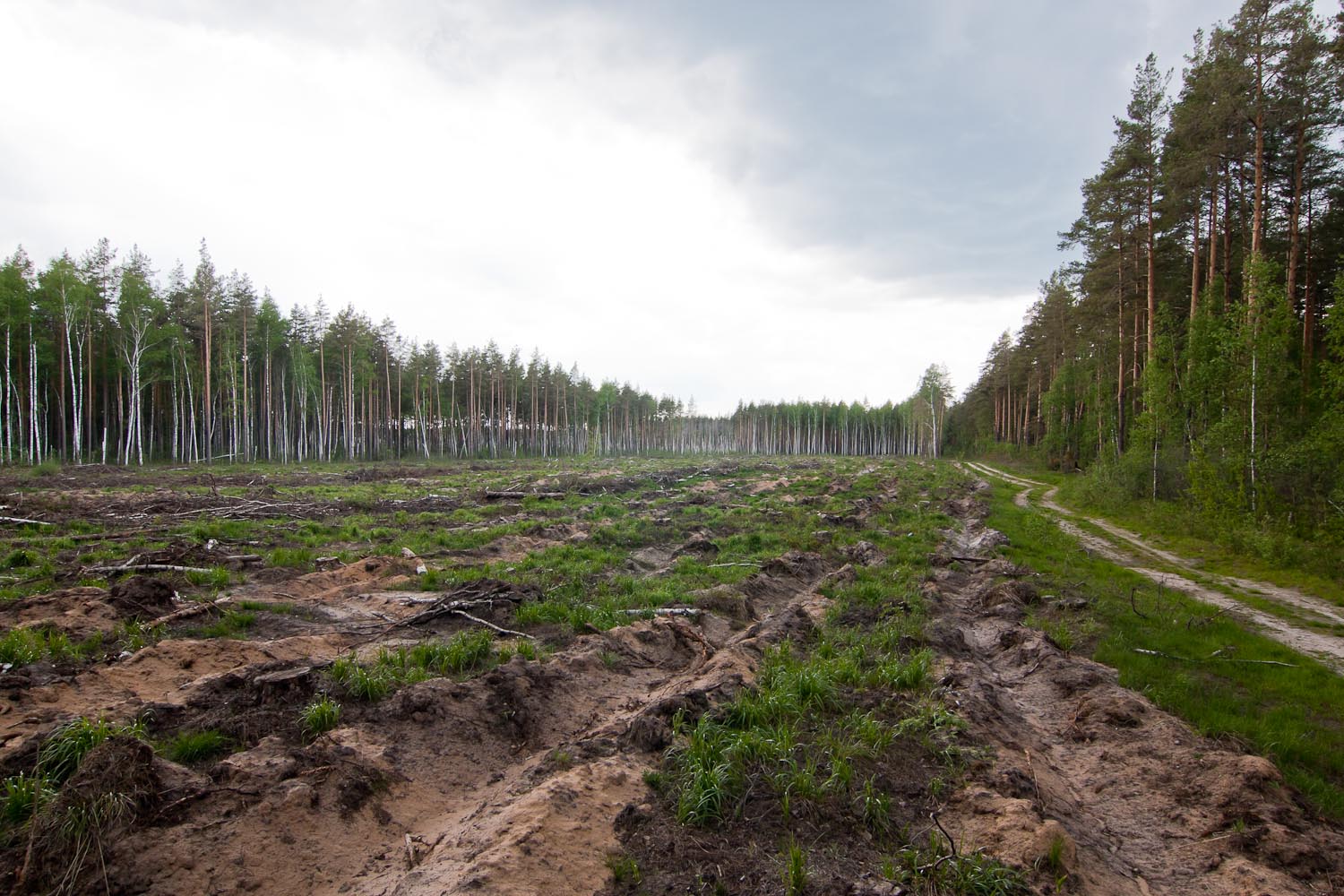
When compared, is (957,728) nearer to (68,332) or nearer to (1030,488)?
(1030,488)

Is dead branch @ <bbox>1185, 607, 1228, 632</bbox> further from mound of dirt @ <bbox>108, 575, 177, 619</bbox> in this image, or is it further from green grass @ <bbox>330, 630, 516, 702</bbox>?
mound of dirt @ <bbox>108, 575, 177, 619</bbox>

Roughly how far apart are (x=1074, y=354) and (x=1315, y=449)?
38671 millimetres

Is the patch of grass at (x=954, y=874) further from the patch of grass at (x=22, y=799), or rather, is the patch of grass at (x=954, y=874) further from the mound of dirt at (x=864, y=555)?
the mound of dirt at (x=864, y=555)

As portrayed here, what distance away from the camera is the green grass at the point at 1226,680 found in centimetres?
591

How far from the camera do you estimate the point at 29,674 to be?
19.6 feet

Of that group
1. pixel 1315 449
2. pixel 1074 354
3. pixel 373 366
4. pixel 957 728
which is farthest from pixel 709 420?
pixel 957 728

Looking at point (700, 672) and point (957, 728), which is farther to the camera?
point (700, 672)

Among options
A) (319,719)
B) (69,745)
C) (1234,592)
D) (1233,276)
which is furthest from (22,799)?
(1233,276)

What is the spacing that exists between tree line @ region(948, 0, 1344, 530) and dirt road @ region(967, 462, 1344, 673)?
3.13 meters

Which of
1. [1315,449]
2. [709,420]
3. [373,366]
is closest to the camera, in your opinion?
[1315,449]

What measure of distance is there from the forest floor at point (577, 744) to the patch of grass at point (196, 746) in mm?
26

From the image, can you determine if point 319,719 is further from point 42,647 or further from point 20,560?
point 20,560

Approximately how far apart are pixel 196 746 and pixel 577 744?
3450 mm

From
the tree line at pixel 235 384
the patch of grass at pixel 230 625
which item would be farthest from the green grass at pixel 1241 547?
the tree line at pixel 235 384
